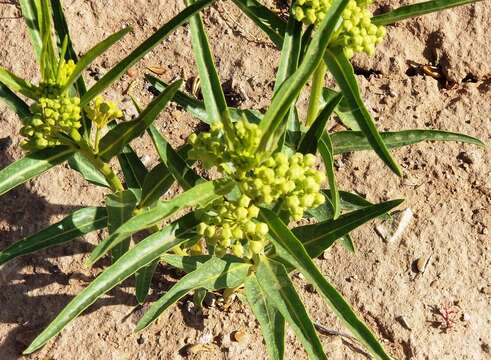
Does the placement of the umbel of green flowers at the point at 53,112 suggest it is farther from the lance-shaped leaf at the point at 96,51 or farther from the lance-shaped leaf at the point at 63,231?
the lance-shaped leaf at the point at 63,231

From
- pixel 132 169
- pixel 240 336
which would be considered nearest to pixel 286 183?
pixel 132 169

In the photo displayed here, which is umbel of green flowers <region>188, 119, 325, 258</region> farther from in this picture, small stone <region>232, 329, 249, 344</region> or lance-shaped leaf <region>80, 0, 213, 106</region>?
small stone <region>232, 329, 249, 344</region>

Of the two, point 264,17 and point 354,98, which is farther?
point 264,17

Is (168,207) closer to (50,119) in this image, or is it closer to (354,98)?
(50,119)

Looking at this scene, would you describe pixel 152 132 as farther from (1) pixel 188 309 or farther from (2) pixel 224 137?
(1) pixel 188 309

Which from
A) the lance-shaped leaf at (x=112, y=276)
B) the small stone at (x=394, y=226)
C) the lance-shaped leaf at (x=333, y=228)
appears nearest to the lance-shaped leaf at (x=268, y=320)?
the lance-shaped leaf at (x=333, y=228)

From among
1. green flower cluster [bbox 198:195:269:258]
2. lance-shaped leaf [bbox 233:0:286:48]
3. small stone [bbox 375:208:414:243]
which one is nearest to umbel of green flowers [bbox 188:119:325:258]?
green flower cluster [bbox 198:195:269:258]
